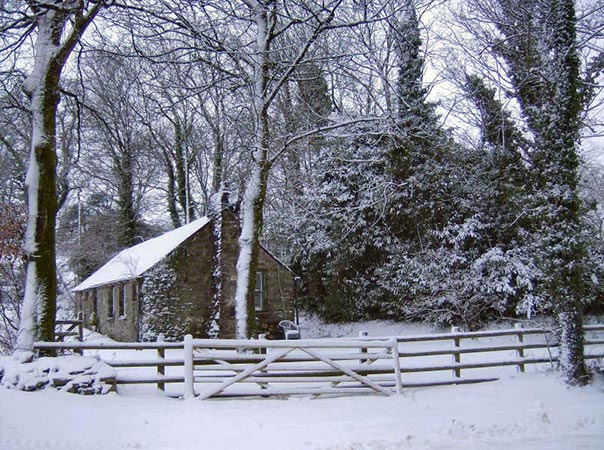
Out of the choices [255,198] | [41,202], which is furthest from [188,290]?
[41,202]

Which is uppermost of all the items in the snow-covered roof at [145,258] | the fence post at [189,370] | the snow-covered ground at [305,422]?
the snow-covered roof at [145,258]

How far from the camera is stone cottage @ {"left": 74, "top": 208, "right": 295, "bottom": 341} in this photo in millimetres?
24938

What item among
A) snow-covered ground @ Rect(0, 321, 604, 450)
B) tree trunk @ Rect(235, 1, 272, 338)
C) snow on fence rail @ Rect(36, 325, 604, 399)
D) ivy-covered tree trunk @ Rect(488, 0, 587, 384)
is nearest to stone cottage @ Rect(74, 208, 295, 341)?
tree trunk @ Rect(235, 1, 272, 338)

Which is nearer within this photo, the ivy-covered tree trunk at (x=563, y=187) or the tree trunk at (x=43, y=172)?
the tree trunk at (x=43, y=172)

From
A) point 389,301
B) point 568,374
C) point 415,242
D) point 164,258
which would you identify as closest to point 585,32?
point 568,374

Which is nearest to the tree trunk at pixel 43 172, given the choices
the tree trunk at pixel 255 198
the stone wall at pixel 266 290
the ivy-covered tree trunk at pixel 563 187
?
the tree trunk at pixel 255 198

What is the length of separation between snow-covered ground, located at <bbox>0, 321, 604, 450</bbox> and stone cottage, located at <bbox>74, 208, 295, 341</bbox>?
46.3 ft

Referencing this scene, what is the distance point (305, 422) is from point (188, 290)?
57.9 feet

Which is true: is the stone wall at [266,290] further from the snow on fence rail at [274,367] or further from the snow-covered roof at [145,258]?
the snow on fence rail at [274,367]

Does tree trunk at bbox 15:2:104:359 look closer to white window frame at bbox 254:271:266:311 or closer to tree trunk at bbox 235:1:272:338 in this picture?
tree trunk at bbox 235:1:272:338

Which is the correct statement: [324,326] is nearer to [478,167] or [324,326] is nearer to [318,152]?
[318,152]

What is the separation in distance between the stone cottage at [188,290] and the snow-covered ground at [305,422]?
46.3ft

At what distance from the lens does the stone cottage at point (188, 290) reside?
24938 mm

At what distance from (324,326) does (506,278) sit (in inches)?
438
